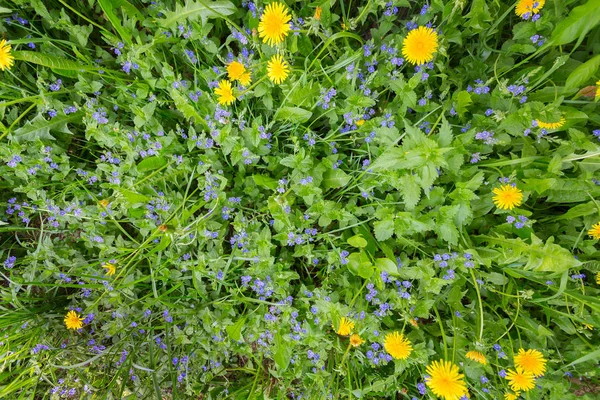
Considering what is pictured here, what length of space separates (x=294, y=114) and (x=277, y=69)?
23 cm

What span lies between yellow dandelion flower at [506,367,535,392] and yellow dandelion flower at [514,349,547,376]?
0.02 m

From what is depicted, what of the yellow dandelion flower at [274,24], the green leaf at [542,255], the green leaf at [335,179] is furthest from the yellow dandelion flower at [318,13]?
the green leaf at [542,255]

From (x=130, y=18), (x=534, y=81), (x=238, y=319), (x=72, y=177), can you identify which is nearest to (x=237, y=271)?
(x=238, y=319)

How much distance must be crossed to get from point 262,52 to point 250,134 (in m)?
0.45

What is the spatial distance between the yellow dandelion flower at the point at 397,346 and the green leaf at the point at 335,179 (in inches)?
33.2

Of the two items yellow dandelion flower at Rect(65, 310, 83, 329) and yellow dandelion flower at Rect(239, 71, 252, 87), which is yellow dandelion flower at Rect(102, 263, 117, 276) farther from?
yellow dandelion flower at Rect(239, 71, 252, 87)

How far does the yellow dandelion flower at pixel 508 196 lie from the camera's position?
175cm

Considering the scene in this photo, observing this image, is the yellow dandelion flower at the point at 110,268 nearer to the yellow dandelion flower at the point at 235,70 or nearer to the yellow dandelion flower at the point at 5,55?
the yellow dandelion flower at the point at 5,55

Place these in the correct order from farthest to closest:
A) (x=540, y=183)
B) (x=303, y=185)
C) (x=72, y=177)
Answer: (x=72, y=177)
(x=303, y=185)
(x=540, y=183)

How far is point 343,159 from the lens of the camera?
2131 mm

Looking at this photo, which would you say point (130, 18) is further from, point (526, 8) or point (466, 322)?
point (466, 322)

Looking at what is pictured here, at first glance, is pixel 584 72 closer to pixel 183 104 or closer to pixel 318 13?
pixel 318 13

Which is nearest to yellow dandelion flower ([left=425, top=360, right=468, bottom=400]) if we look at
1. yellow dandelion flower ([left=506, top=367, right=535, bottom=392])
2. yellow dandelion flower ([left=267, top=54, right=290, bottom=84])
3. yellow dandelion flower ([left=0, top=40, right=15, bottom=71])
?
yellow dandelion flower ([left=506, top=367, right=535, bottom=392])

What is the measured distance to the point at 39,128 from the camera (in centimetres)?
207
